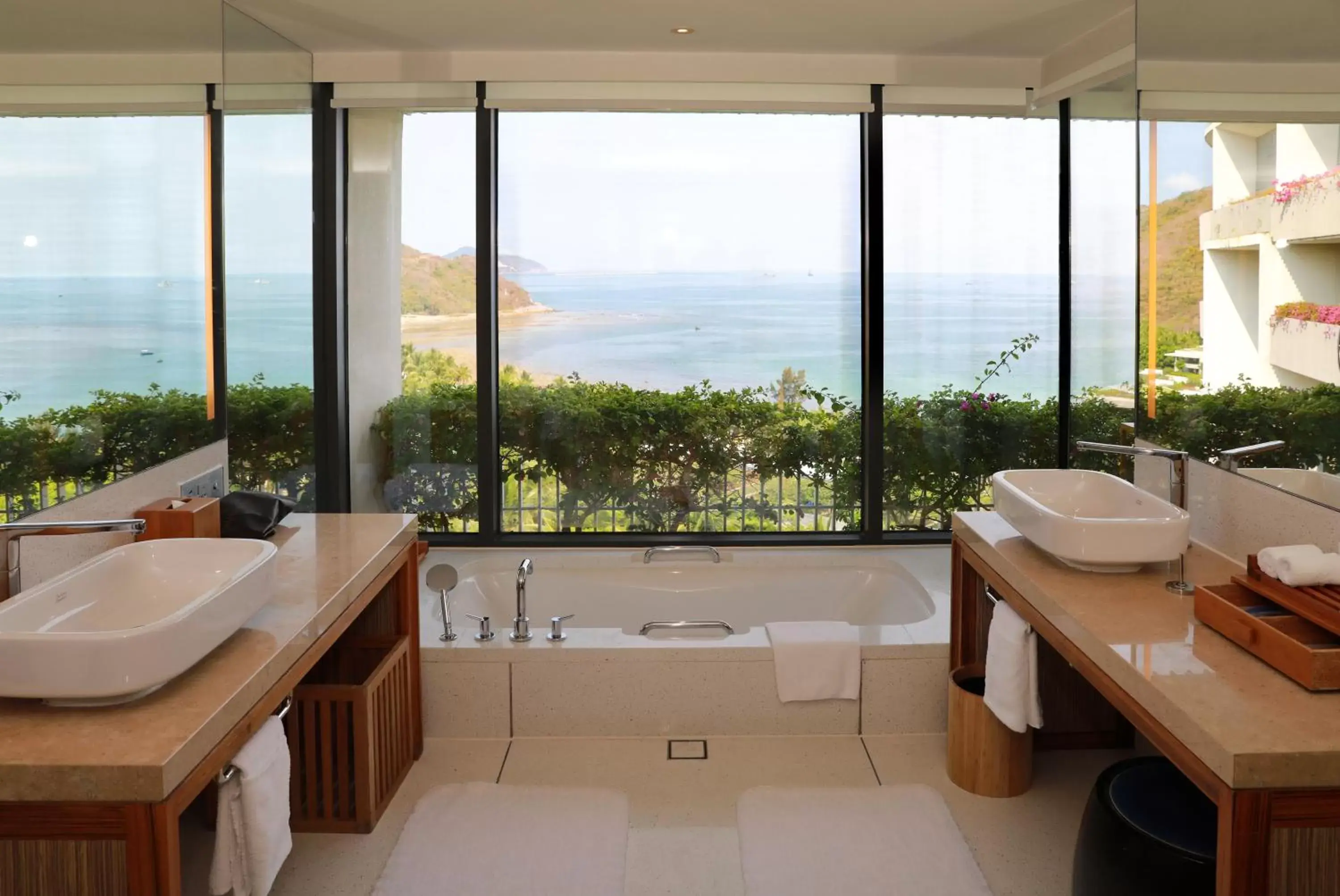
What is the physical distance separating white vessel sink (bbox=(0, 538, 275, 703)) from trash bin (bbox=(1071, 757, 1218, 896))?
5.80 ft

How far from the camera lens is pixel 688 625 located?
4105mm

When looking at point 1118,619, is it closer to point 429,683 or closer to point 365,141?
point 429,683

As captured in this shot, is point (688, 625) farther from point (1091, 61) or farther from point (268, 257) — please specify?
point (1091, 61)

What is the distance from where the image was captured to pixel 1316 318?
248 cm

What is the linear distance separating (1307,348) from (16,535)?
2.71 metres

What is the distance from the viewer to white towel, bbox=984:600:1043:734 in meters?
2.97

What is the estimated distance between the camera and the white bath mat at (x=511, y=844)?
284 cm

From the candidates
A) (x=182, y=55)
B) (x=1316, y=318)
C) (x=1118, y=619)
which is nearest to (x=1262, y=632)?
(x=1118, y=619)

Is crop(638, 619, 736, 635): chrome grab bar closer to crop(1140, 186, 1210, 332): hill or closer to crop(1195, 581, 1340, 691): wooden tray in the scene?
crop(1140, 186, 1210, 332): hill

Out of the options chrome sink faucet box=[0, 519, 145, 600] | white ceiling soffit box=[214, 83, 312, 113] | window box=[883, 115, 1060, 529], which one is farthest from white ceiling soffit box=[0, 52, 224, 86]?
→ window box=[883, 115, 1060, 529]

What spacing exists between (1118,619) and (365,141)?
3.66 m

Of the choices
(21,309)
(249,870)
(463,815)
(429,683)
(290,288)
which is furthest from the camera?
(290,288)

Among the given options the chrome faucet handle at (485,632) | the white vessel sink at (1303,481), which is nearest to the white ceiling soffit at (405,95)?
the chrome faucet handle at (485,632)

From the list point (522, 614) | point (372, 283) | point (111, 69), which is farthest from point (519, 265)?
point (111, 69)
